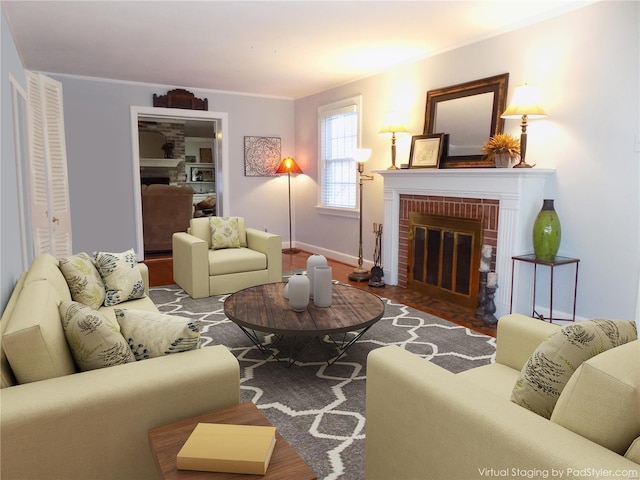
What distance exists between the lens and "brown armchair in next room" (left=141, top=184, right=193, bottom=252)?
270 inches

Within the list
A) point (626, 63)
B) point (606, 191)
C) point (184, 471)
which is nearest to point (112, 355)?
point (184, 471)

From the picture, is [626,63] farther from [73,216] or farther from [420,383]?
[73,216]

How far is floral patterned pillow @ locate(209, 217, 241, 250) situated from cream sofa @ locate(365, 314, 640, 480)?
3560 millimetres

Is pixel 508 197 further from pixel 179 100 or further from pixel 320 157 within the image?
pixel 179 100

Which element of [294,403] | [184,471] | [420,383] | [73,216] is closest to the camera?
[184,471]

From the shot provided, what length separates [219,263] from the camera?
447cm

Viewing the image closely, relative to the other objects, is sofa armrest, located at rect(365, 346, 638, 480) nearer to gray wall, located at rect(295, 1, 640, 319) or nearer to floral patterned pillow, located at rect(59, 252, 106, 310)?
floral patterned pillow, located at rect(59, 252, 106, 310)

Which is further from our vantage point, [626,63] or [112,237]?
[112,237]

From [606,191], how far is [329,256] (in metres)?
3.95

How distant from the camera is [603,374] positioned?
1035 millimetres

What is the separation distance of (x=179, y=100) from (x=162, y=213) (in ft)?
5.81

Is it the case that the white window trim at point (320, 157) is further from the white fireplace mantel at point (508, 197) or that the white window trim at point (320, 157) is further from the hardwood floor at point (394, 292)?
the white fireplace mantel at point (508, 197)

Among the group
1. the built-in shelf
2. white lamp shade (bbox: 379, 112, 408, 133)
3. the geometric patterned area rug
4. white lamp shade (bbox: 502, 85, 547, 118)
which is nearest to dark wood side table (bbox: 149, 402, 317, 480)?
the geometric patterned area rug

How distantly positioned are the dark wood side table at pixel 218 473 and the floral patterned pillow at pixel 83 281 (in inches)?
64.9
